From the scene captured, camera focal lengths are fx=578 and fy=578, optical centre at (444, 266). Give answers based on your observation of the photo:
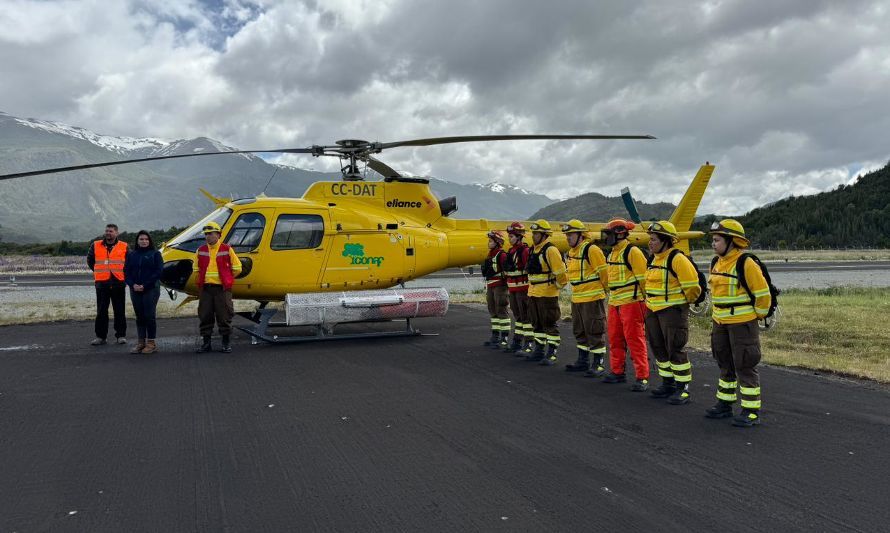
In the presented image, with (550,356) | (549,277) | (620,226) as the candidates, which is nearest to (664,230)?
(620,226)

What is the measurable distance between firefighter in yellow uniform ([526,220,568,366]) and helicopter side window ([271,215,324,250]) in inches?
166

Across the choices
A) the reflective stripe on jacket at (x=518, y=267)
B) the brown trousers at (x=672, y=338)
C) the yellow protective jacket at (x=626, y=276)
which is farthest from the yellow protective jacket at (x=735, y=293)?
the reflective stripe on jacket at (x=518, y=267)

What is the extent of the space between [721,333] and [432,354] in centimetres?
461

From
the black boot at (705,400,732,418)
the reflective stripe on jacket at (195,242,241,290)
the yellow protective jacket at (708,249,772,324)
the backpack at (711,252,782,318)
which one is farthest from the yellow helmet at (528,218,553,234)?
the reflective stripe on jacket at (195,242,241,290)

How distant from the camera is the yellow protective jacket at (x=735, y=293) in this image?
18.7 feet

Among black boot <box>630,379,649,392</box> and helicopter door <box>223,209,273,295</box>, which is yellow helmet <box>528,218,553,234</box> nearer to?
black boot <box>630,379,649,392</box>

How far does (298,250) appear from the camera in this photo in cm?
1075

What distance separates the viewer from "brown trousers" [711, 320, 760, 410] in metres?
5.66

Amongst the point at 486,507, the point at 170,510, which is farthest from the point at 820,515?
the point at 170,510

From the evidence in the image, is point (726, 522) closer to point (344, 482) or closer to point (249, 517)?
point (344, 482)

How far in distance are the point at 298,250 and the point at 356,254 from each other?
43.2 inches

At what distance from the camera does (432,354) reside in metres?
9.37

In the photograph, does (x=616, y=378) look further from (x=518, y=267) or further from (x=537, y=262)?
(x=518, y=267)

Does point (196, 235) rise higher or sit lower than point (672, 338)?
higher
